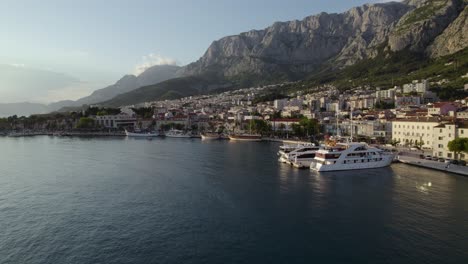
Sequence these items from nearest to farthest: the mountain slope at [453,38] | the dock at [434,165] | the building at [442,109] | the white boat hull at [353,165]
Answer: the dock at [434,165], the white boat hull at [353,165], the building at [442,109], the mountain slope at [453,38]

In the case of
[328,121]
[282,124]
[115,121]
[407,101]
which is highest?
[407,101]

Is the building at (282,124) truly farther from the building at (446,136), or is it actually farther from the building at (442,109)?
the building at (446,136)

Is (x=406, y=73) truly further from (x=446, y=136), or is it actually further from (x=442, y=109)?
(x=446, y=136)

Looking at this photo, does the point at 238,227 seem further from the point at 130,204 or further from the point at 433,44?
the point at 433,44

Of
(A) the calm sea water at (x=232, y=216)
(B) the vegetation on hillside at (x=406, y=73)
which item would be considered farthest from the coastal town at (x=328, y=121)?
(A) the calm sea water at (x=232, y=216)

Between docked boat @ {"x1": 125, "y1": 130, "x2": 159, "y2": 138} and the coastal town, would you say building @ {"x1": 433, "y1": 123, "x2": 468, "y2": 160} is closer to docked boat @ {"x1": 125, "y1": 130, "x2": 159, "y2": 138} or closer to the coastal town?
the coastal town

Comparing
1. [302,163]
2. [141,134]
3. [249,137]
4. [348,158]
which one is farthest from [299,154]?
[141,134]
